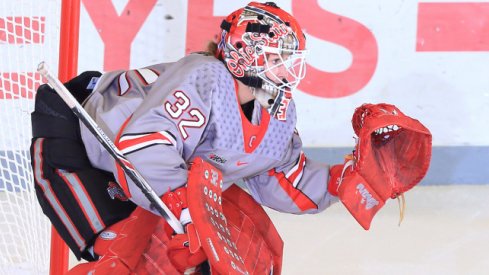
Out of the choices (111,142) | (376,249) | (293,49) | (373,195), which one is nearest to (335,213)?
(376,249)

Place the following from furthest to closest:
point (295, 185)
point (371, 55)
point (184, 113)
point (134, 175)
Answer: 1. point (371, 55)
2. point (295, 185)
3. point (184, 113)
4. point (134, 175)

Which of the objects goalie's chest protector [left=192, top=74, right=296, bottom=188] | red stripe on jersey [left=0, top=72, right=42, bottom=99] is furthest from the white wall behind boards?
goalie's chest protector [left=192, top=74, right=296, bottom=188]

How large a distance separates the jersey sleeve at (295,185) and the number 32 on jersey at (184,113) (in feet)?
1.26

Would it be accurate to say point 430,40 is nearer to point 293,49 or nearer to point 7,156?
point 293,49

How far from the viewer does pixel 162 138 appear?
225 centimetres

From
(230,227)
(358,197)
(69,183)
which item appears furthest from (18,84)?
(358,197)

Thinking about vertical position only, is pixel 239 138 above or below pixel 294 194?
above

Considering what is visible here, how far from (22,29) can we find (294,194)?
2.90ft

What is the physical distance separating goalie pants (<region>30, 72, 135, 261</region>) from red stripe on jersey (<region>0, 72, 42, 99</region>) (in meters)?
0.38

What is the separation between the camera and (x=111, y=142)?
220 cm

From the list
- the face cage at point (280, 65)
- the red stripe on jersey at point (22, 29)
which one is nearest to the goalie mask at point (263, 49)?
the face cage at point (280, 65)

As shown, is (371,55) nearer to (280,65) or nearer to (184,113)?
(280,65)

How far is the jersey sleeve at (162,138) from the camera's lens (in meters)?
2.23

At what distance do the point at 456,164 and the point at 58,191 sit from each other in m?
1.75
